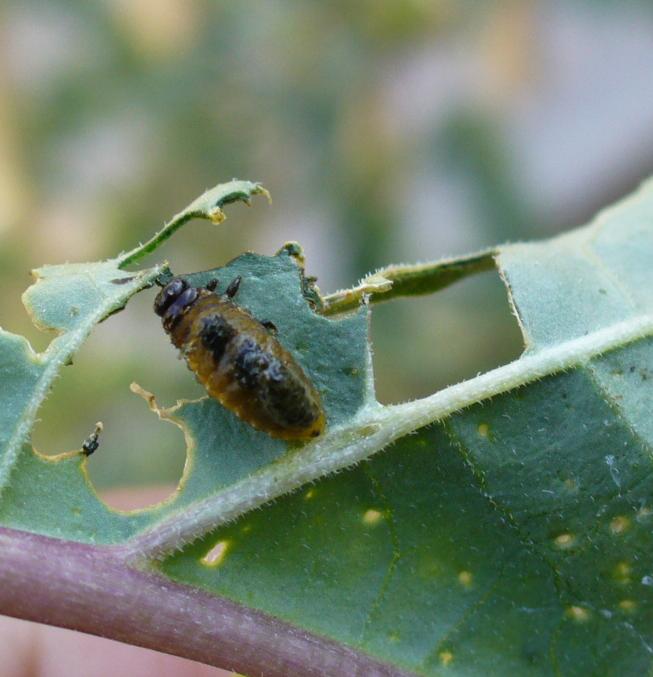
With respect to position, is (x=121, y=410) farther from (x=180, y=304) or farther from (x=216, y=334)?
(x=216, y=334)

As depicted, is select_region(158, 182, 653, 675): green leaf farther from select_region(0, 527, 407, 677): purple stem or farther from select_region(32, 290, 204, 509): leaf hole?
select_region(32, 290, 204, 509): leaf hole

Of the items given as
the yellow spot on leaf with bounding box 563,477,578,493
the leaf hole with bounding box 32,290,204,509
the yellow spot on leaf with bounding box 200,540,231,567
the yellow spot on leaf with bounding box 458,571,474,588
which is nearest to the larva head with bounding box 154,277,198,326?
the yellow spot on leaf with bounding box 200,540,231,567

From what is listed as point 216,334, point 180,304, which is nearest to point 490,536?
point 216,334

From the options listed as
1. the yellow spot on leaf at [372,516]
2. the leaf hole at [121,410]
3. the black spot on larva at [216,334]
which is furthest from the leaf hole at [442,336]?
the black spot on larva at [216,334]

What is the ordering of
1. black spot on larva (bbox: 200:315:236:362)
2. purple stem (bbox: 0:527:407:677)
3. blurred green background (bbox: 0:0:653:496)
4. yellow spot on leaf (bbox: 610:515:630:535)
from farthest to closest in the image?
blurred green background (bbox: 0:0:653:496)
yellow spot on leaf (bbox: 610:515:630:535)
black spot on larva (bbox: 200:315:236:362)
purple stem (bbox: 0:527:407:677)

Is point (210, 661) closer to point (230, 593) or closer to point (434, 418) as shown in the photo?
point (230, 593)

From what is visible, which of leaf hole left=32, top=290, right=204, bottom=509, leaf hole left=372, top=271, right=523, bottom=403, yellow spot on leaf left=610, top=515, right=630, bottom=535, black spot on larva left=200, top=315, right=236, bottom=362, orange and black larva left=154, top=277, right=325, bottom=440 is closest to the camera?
orange and black larva left=154, top=277, right=325, bottom=440
